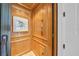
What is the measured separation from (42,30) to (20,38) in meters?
0.30

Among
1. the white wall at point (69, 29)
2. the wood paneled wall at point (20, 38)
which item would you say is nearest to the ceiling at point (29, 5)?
the wood paneled wall at point (20, 38)

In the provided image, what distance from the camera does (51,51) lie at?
4.83ft

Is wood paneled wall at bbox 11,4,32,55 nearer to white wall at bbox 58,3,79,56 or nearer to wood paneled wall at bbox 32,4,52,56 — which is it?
wood paneled wall at bbox 32,4,52,56

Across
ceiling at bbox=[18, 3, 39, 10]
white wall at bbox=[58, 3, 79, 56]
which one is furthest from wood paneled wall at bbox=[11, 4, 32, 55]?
white wall at bbox=[58, 3, 79, 56]

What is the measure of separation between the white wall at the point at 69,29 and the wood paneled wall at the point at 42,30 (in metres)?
0.14

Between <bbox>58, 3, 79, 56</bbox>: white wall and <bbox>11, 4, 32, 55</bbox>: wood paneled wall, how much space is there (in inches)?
16.2

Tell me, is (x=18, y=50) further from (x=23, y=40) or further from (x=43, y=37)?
(x=43, y=37)

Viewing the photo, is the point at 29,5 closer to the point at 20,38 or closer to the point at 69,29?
the point at 20,38

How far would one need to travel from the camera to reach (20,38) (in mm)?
1384

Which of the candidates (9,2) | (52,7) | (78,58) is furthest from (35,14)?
(78,58)

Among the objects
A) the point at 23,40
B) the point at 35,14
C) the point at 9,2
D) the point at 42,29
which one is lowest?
the point at 23,40

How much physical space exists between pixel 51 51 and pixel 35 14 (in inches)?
20.4

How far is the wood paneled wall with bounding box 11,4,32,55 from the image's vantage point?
136cm

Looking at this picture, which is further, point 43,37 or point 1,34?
point 43,37
